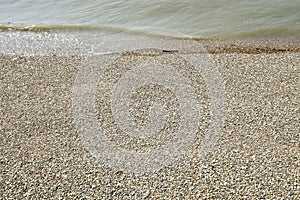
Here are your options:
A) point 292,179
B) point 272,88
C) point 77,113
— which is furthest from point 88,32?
point 292,179

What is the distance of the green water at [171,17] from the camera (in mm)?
10219

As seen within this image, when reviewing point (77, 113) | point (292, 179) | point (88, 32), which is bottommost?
point (292, 179)

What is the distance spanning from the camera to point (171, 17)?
11.2 meters

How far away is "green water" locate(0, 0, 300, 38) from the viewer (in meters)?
10.2

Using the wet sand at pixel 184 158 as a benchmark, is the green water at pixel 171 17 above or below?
above

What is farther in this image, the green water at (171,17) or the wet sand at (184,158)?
the green water at (171,17)

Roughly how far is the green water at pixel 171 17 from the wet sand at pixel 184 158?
94.8 inches

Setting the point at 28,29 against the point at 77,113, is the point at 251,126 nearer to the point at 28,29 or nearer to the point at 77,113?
the point at 77,113

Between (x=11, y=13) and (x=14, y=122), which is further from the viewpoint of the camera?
(x=11, y=13)

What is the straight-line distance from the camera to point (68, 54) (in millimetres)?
9109

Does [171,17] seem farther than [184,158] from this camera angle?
Yes

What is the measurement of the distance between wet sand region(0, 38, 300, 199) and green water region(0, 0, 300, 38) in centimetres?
241

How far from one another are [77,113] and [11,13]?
296 inches

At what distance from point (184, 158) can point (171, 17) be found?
21.7 ft
